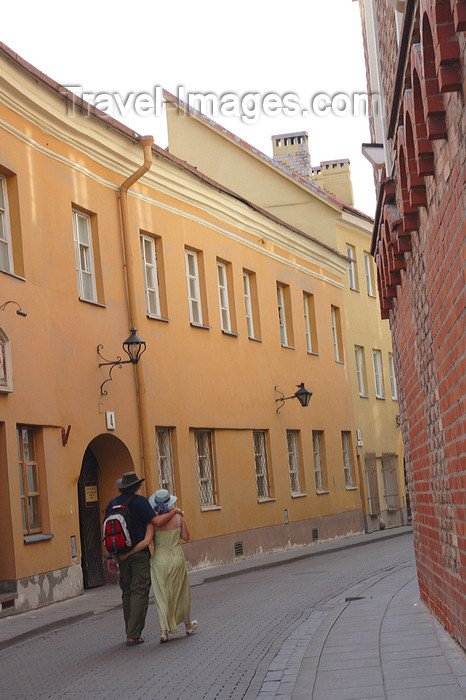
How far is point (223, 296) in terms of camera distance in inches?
967

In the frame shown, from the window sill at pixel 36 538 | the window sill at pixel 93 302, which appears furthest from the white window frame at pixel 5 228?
the window sill at pixel 36 538

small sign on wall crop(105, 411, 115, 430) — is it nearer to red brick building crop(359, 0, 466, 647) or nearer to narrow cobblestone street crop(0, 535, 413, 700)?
narrow cobblestone street crop(0, 535, 413, 700)

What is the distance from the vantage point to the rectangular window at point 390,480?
118 feet

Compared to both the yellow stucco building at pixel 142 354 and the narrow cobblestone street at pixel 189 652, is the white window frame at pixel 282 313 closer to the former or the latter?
the yellow stucco building at pixel 142 354

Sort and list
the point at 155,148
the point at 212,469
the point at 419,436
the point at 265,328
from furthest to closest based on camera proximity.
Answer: the point at 265,328
the point at 212,469
the point at 155,148
the point at 419,436

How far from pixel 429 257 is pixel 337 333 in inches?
1031

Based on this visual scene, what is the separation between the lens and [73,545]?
55.2ft

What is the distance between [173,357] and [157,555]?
33.2 ft

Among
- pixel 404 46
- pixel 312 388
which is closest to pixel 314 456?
pixel 312 388

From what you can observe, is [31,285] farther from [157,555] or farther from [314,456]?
[314,456]

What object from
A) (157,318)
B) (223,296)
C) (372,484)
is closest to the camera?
(157,318)

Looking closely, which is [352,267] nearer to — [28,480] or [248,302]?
[248,302]

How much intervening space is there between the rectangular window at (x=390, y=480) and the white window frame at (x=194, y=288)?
582 inches

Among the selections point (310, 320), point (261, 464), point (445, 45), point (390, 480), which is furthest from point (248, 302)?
point (445, 45)
